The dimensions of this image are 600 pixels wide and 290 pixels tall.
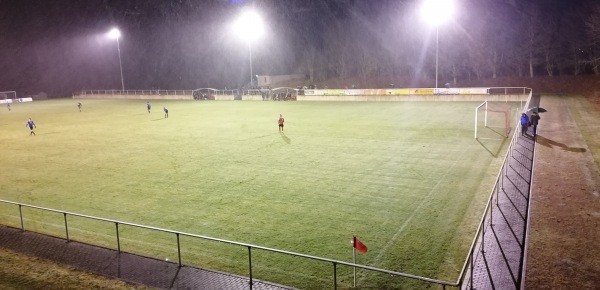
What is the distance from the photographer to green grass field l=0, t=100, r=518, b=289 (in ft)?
39.4

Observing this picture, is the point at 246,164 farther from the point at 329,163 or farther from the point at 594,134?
the point at 594,134

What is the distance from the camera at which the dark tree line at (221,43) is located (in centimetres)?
8312

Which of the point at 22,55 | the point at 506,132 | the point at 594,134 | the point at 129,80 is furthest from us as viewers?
the point at 129,80

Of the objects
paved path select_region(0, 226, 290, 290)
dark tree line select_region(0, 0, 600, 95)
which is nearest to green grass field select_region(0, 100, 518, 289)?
paved path select_region(0, 226, 290, 290)

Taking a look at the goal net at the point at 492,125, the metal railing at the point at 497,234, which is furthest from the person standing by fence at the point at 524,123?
the metal railing at the point at 497,234

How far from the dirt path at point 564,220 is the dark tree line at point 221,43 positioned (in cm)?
6156

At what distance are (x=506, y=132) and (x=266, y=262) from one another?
23.5 metres

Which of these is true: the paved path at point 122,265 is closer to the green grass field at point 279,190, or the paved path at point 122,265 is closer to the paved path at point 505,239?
the green grass field at point 279,190

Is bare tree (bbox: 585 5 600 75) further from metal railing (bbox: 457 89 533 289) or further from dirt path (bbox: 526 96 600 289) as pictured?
metal railing (bbox: 457 89 533 289)

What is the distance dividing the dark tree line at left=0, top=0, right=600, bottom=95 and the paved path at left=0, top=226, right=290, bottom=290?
75.4m

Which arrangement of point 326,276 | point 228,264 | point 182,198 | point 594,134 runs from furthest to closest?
point 594,134 < point 182,198 < point 228,264 < point 326,276

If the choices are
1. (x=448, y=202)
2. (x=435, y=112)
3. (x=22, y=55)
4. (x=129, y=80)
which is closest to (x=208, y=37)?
(x=129, y=80)

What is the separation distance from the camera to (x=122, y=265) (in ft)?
36.8

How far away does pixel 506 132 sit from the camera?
95.5ft
